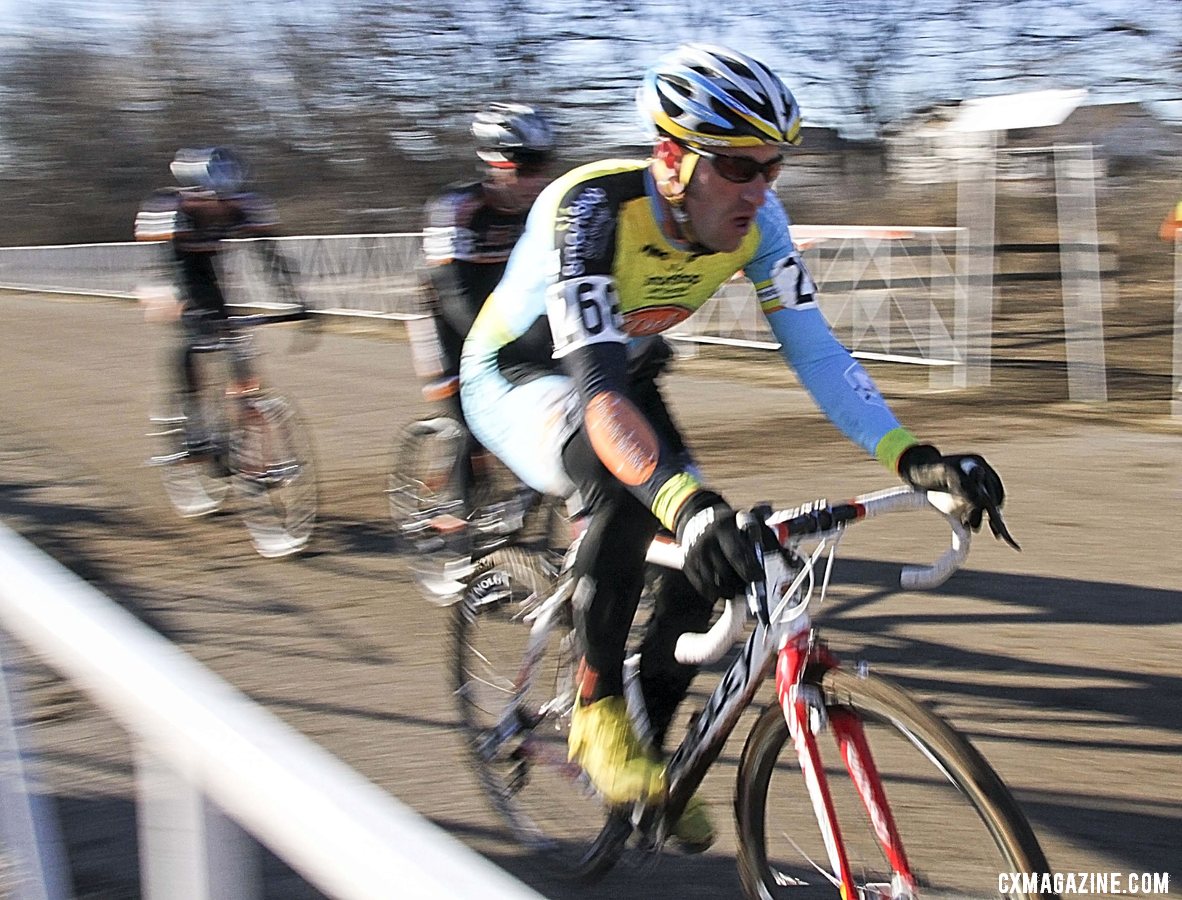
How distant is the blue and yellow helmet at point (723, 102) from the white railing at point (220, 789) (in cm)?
152

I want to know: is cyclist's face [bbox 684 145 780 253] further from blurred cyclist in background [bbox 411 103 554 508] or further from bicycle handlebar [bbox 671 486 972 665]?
blurred cyclist in background [bbox 411 103 554 508]

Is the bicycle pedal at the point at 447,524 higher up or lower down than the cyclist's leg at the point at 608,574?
lower down

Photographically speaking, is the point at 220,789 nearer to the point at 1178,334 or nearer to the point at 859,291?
the point at 1178,334

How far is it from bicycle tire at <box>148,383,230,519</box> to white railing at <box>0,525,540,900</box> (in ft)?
16.9

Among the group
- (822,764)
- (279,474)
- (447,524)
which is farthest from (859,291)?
(822,764)

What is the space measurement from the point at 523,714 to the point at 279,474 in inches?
144

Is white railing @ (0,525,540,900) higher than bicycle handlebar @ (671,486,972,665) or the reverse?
higher

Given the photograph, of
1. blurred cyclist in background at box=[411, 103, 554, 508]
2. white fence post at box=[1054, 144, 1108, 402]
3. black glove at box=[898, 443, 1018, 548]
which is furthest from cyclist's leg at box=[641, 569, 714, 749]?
white fence post at box=[1054, 144, 1108, 402]

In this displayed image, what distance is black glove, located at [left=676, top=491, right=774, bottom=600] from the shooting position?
224 centimetres

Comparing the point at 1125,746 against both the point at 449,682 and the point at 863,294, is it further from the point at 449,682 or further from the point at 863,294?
the point at 863,294

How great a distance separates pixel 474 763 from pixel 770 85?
2.01 m

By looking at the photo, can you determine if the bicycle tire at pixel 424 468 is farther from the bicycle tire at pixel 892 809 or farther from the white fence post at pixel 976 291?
the white fence post at pixel 976 291

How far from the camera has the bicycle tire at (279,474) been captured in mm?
6719

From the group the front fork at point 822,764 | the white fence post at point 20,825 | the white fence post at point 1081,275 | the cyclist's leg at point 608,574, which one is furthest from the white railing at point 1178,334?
the white fence post at point 20,825
